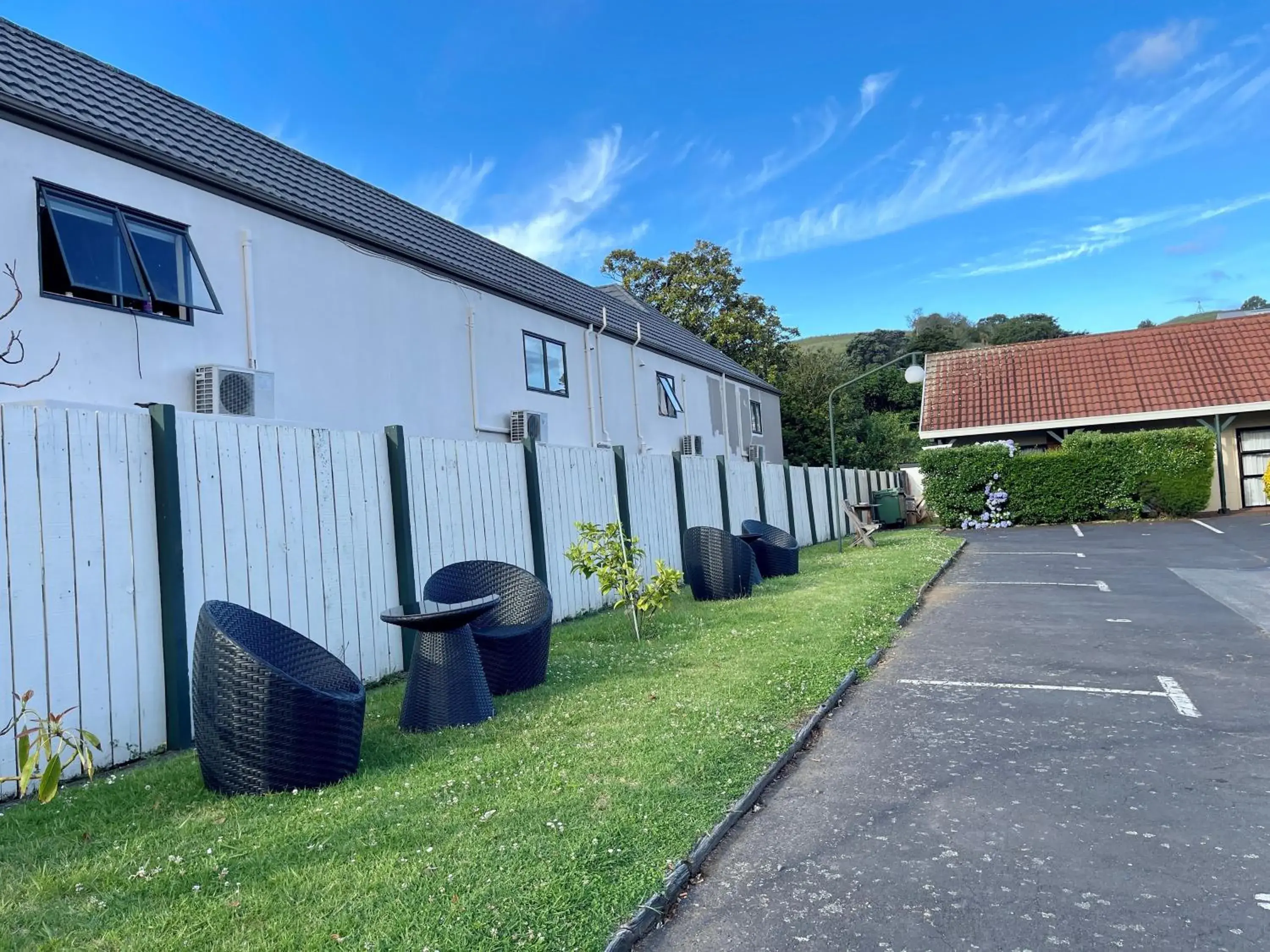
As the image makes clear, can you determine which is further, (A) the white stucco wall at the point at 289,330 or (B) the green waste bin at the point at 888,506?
(B) the green waste bin at the point at 888,506

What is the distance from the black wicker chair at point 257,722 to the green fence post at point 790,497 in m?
14.3

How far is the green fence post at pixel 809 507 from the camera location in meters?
19.2

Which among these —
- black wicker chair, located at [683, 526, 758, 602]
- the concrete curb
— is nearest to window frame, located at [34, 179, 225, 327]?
black wicker chair, located at [683, 526, 758, 602]

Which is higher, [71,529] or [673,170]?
[673,170]

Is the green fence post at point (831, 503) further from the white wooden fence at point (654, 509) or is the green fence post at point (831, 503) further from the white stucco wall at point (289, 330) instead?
Result: the white wooden fence at point (654, 509)

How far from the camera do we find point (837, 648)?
6910 mm

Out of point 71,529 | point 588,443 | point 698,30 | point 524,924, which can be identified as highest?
point 698,30

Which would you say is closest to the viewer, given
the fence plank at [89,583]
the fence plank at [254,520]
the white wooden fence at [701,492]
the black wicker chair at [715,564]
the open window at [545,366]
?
the fence plank at [89,583]

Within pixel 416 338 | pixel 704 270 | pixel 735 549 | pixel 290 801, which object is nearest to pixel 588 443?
pixel 416 338

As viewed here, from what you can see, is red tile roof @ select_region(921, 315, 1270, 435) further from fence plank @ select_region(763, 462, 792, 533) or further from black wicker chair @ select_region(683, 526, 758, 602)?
black wicker chair @ select_region(683, 526, 758, 602)

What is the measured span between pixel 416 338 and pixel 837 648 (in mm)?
7755

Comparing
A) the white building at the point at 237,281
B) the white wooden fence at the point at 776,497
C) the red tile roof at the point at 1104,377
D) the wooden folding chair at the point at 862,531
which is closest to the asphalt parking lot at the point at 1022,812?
the white building at the point at 237,281

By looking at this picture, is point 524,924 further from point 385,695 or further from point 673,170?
point 673,170

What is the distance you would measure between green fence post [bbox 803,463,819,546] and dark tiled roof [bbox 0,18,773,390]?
603 cm
